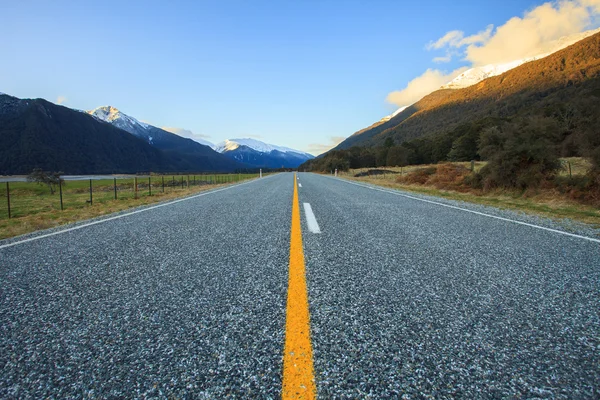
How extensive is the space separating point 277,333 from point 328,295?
64cm

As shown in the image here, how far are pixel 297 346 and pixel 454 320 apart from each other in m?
1.08

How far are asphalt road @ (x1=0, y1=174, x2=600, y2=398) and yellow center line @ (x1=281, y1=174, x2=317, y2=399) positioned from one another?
4cm

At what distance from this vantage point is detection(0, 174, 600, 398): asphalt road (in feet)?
4.31

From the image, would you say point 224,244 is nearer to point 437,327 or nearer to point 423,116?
point 437,327

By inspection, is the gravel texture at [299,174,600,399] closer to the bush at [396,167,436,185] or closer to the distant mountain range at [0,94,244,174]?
the bush at [396,167,436,185]

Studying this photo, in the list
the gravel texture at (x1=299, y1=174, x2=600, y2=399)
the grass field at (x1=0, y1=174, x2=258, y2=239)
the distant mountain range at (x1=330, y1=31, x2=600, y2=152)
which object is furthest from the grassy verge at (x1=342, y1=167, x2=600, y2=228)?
the distant mountain range at (x1=330, y1=31, x2=600, y2=152)

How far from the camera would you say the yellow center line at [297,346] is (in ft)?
4.09

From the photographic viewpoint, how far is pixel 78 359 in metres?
1.48

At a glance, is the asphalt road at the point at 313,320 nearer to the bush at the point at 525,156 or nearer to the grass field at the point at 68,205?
the grass field at the point at 68,205

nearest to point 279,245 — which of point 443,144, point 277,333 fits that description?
point 277,333

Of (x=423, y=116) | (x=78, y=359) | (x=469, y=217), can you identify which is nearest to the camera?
(x=78, y=359)

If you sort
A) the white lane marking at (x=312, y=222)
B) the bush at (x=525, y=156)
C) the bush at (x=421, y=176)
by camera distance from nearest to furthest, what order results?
the white lane marking at (x=312, y=222) → the bush at (x=525, y=156) → the bush at (x=421, y=176)

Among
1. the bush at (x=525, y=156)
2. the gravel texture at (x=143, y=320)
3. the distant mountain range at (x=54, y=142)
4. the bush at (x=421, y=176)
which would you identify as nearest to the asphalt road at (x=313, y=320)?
the gravel texture at (x=143, y=320)

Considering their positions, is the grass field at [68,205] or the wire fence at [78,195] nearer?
the grass field at [68,205]
